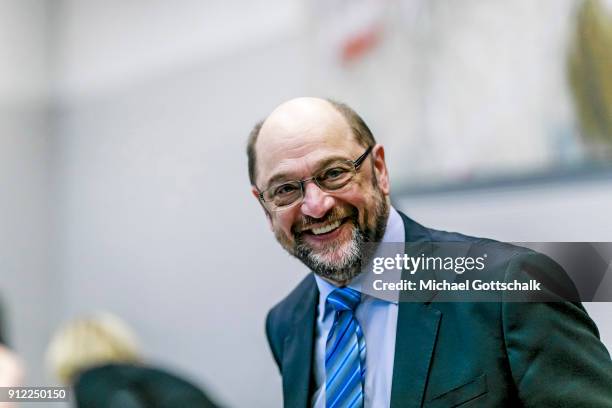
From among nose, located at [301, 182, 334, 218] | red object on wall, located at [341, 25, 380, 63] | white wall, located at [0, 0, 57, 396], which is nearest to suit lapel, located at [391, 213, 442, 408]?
nose, located at [301, 182, 334, 218]

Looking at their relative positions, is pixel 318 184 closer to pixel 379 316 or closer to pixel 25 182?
pixel 379 316

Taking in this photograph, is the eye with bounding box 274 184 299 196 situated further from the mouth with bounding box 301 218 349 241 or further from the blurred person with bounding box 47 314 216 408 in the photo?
the blurred person with bounding box 47 314 216 408

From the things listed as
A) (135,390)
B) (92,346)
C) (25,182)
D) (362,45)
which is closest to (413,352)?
(135,390)

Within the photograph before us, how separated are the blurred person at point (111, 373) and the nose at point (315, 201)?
47cm

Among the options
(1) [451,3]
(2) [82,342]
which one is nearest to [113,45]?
(2) [82,342]

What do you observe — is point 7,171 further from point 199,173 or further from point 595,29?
point 595,29

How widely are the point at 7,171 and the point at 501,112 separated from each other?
6.20 ft

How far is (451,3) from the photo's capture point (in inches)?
45.7

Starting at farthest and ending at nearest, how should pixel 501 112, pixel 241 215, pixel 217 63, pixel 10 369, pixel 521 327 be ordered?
pixel 217 63 < pixel 501 112 < pixel 241 215 < pixel 10 369 < pixel 521 327

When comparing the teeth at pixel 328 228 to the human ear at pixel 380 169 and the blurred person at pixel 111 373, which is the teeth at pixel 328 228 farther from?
the blurred person at pixel 111 373

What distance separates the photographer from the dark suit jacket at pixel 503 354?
53 cm

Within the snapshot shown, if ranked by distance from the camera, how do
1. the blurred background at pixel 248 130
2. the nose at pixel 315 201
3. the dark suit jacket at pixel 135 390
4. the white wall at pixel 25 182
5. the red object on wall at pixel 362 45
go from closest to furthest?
1. the nose at pixel 315 201
2. the blurred background at pixel 248 130
3. the dark suit jacket at pixel 135 390
4. the red object on wall at pixel 362 45
5. the white wall at pixel 25 182

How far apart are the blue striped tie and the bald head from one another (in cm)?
12

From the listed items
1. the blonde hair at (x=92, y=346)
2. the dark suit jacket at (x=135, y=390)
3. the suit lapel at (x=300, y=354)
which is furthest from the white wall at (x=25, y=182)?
the suit lapel at (x=300, y=354)
